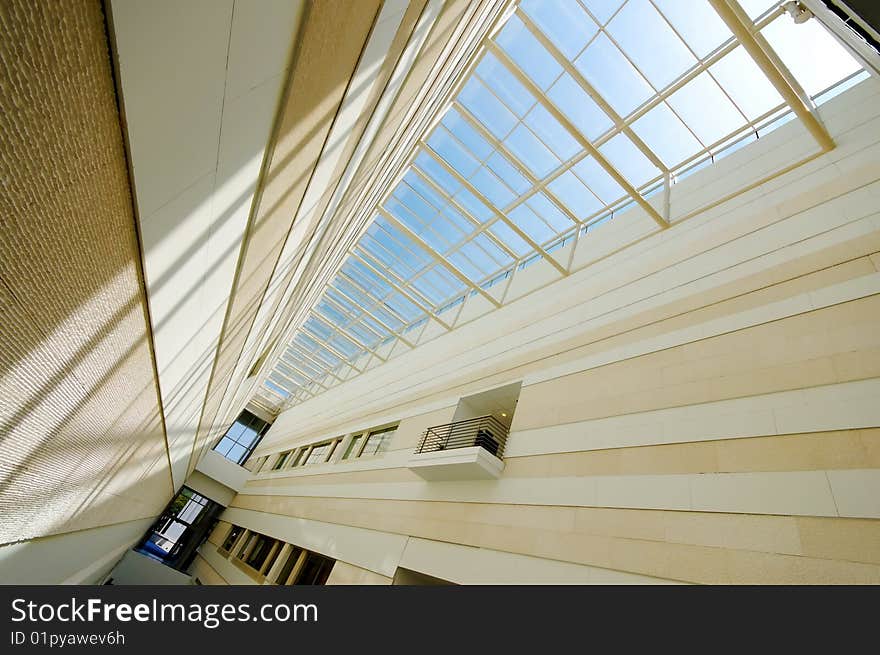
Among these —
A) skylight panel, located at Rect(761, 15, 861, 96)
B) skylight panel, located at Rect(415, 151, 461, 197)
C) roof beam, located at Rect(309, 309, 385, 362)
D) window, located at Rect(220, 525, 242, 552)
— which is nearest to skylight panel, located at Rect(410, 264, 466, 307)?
skylight panel, located at Rect(415, 151, 461, 197)

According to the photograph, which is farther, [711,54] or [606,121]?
[606,121]

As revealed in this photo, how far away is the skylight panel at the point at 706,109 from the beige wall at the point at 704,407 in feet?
6.33

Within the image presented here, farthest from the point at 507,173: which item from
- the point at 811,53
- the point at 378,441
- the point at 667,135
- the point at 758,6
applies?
the point at 378,441

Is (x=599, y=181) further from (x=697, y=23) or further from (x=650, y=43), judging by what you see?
(x=697, y=23)

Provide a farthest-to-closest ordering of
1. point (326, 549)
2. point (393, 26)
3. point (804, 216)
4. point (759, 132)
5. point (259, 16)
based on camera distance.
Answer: point (326, 549) → point (759, 132) → point (804, 216) → point (393, 26) → point (259, 16)

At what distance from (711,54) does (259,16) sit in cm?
1234

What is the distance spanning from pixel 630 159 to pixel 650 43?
3.06 meters

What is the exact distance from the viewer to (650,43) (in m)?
10.5

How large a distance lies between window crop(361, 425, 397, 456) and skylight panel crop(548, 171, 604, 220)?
33.9 feet

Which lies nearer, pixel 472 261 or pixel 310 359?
pixel 472 261

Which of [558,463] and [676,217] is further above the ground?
[676,217]

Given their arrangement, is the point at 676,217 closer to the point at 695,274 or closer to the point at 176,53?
the point at 695,274
